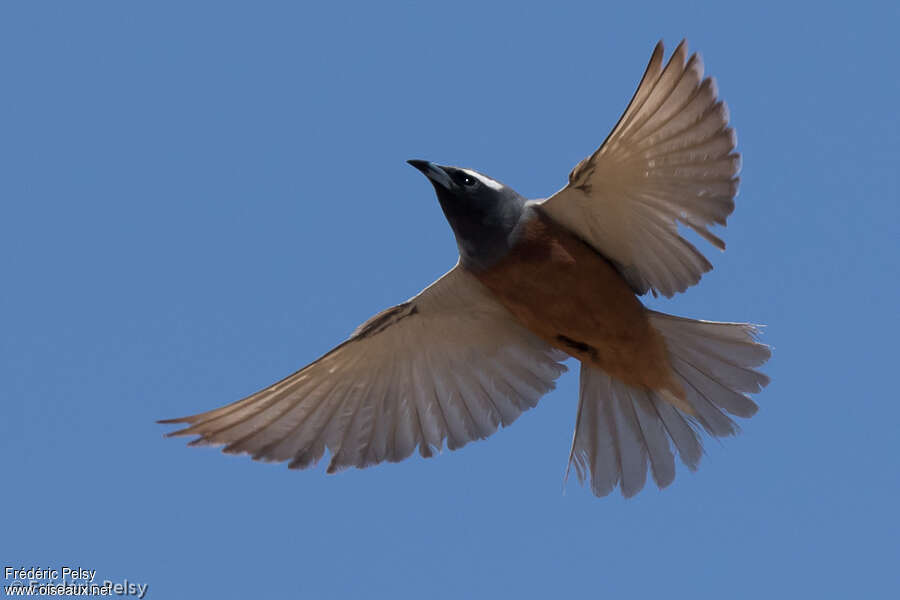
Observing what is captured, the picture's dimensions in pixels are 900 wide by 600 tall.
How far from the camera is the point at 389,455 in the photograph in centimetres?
802

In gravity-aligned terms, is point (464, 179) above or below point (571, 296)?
above

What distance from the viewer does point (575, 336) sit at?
7.45m

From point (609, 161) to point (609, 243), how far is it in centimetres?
72

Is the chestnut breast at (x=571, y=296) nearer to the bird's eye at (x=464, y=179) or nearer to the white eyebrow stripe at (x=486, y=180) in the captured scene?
the white eyebrow stripe at (x=486, y=180)

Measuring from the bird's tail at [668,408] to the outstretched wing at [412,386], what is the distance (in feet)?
1.47

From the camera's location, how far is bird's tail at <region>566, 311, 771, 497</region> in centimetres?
757

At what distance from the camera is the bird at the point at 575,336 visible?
680cm

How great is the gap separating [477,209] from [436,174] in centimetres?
35

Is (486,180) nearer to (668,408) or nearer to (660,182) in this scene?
(660,182)

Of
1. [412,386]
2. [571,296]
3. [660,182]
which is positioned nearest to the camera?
[660,182]

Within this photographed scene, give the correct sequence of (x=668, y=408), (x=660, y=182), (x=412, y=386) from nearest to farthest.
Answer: (x=660, y=182)
(x=668, y=408)
(x=412, y=386)

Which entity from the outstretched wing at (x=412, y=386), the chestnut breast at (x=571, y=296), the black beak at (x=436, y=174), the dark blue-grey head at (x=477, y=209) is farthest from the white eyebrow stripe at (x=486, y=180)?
the outstretched wing at (x=412, y=386)

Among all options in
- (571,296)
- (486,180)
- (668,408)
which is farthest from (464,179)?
(668,408)

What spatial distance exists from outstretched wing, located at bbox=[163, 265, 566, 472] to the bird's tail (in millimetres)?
447
